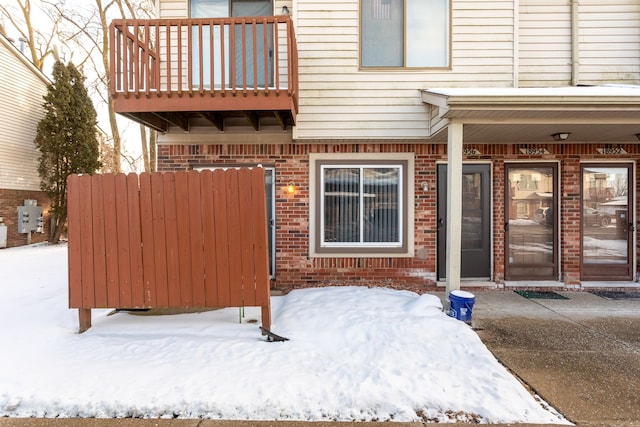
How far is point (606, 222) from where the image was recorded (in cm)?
571

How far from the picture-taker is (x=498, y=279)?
559 cm

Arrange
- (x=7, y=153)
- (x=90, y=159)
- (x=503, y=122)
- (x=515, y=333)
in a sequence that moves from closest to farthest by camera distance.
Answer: (x=515, y=333) → (x=503, y=122) → (x=7, y=153) → (x=90, y=159)

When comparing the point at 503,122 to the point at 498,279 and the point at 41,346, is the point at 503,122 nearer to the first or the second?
the point at 498,279

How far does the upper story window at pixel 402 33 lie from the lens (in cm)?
538

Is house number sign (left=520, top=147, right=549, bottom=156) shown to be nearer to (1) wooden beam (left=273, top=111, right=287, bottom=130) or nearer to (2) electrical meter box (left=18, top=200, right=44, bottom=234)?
(1) wooden beam (left=273, top=111, right=287, bottom=130)

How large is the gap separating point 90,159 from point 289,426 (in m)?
13.1

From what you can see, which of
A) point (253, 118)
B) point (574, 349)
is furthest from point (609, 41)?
point (253, 118)

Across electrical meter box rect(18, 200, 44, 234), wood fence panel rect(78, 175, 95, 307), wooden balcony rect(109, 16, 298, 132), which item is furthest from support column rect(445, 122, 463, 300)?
electrical meter box rect(18, 200, 44, 234)

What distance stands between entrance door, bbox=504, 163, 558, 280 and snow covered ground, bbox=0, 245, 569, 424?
2334 millimetres

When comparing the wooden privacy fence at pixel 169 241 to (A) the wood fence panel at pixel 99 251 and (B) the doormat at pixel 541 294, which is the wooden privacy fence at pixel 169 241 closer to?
(A) the wood fence panel at pixel 99 251

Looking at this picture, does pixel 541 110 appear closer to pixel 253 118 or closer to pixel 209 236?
pixel 253 118

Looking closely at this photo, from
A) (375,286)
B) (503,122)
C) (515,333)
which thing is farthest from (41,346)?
(503,122)

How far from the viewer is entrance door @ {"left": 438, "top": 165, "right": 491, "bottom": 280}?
558 cm

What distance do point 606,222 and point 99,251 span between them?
791cm
